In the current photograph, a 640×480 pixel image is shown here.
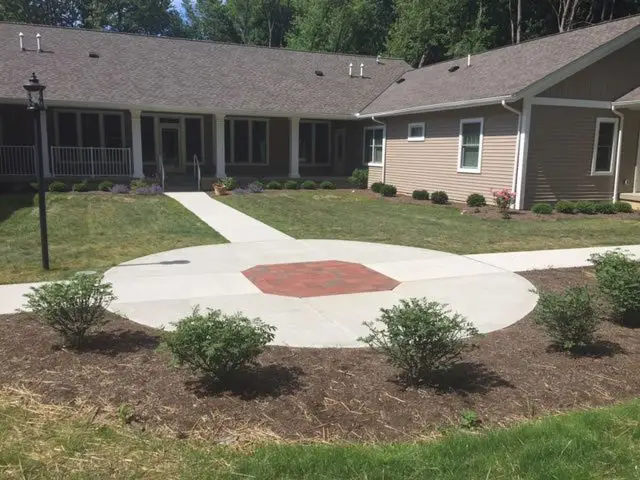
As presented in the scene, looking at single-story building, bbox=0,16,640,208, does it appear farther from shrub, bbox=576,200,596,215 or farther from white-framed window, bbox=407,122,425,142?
shrub, bbox=576,200,596,215

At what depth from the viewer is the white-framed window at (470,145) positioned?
1673 cm

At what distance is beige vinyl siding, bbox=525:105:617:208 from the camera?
50.5 feet

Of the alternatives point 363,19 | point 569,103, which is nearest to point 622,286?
point 569,103

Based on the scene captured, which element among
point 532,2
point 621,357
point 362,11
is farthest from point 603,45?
point 362,11

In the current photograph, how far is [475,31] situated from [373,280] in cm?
3080

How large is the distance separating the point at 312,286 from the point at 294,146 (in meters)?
16.1

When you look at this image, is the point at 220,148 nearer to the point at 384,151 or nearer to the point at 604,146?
the point at 384,151

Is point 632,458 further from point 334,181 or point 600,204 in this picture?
point 334,181

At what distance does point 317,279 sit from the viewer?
752 centimetres

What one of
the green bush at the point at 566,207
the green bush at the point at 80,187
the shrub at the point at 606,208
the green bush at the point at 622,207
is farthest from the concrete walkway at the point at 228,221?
the green bush at the point at 622,207

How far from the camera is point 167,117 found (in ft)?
73.2

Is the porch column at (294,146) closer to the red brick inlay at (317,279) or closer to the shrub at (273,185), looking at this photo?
the shrub at (273,185)

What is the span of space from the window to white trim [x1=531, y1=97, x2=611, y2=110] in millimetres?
7636

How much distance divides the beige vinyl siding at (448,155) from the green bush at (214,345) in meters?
13.2
